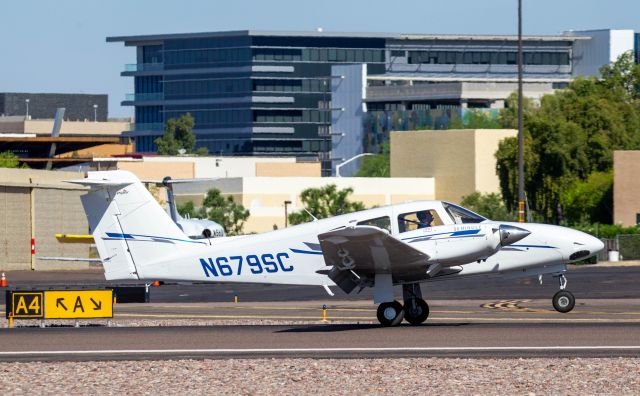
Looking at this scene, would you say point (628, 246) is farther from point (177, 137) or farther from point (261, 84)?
point (261, 84)

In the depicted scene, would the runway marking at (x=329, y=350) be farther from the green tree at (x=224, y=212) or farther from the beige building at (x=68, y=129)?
the beige building at (x=68, y=129)

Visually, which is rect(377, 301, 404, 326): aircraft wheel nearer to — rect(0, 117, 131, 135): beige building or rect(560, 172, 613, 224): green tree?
rect(560, 172, 613, 224): green tree

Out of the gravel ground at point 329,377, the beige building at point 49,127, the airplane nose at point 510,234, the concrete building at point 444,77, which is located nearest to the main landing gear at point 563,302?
the airplane nose at point 510,234

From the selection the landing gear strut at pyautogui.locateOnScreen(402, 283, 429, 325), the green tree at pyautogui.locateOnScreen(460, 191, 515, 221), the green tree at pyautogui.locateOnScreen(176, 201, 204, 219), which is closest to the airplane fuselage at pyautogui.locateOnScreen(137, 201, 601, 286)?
the landing gear strut at pyautogui.locateOnScreen(402, 283, 429, 325)

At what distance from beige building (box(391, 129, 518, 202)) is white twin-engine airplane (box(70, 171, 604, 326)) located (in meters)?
76.8

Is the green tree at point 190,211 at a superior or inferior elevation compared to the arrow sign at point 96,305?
superior

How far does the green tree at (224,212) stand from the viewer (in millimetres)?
88750

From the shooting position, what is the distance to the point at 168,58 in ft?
625

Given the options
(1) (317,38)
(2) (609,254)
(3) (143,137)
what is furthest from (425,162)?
(3) (143,137)

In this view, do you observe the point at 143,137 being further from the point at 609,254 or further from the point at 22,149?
the point at 609,254

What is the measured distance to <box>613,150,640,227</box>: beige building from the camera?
70938 millimetres

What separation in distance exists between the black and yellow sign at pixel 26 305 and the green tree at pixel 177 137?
5730 inches

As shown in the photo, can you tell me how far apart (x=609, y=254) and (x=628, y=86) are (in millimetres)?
66275

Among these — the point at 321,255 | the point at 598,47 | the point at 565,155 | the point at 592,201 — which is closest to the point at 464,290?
the point at 321,255
